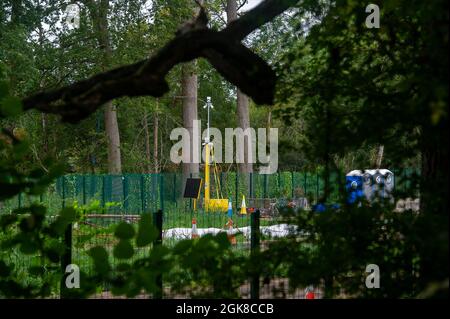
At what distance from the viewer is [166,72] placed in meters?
2.98

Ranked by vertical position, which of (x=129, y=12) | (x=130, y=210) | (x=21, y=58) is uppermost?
(x=129, y=12)

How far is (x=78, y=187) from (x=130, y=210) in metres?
2.05

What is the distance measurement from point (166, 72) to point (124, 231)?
732mm

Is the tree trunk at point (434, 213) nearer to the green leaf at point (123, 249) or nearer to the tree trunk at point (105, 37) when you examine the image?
the green leaf at point (123, 249)

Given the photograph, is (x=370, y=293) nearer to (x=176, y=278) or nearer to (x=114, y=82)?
(x=176, y=278)

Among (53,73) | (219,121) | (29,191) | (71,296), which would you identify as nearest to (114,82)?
(29,191)

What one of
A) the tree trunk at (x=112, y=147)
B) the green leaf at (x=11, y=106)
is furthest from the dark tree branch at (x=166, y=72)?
the tree trunk at (x=112, y=147)

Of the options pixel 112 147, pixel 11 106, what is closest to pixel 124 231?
pixel 11 106

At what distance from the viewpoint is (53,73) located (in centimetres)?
3741

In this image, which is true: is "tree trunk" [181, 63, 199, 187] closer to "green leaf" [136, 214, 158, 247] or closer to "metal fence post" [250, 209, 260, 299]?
"metal fence post" [250, 209, 260, 299]

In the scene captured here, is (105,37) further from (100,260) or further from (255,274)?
(100,260)

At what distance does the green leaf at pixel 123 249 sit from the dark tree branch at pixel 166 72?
0.57 meters

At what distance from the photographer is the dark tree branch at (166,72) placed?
292 centimetres

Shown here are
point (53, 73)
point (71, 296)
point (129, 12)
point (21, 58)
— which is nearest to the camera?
point (71, 296)
